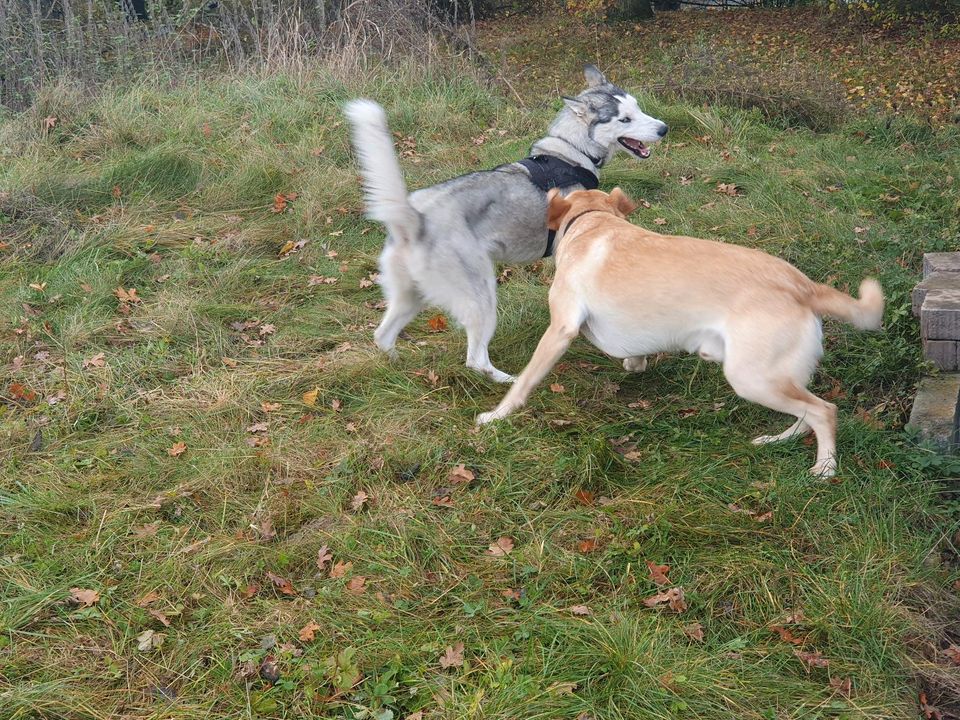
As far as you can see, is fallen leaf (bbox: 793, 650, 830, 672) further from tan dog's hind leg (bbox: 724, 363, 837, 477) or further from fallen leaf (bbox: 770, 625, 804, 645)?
tan dog's hind leg (bbox: 724, 363, 837, 477)

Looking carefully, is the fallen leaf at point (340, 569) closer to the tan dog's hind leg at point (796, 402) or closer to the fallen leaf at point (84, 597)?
the fallen leaf at point (84, 597)

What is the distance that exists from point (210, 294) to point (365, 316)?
Result: 1048 millimetres

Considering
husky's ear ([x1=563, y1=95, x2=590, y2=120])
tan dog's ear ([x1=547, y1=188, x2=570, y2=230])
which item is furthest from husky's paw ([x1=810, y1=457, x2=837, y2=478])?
husky's ear ([x1=563, y1=95, x2=590, y2=120])

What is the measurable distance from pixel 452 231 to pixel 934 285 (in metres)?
2.40

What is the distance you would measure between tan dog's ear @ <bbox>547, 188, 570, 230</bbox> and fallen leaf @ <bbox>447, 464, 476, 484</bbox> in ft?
4.76

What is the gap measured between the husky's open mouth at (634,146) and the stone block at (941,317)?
2391 mm

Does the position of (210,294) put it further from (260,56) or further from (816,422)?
(260,56)

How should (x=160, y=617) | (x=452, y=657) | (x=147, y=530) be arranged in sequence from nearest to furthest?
(x=452, y=657)
(x=160, y=617)
(x=147, y=530)

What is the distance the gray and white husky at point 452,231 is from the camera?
170 inches

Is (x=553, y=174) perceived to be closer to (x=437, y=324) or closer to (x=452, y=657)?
(x=437, y=324)

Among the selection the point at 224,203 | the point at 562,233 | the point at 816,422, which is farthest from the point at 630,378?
the point at 224,203

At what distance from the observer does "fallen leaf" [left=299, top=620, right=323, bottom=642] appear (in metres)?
2.99

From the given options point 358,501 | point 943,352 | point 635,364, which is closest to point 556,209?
point 635,364

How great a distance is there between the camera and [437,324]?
543cm
